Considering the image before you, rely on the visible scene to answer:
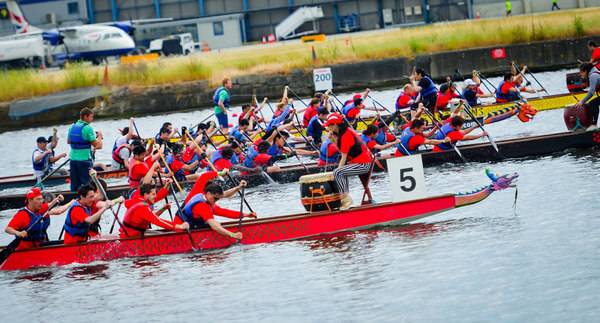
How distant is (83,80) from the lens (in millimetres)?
40219

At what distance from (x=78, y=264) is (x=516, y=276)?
635 cm

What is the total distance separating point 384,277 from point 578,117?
27.2 ft

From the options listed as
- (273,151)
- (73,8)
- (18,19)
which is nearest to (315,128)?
(273,151)

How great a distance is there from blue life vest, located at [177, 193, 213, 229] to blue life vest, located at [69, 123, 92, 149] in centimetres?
504

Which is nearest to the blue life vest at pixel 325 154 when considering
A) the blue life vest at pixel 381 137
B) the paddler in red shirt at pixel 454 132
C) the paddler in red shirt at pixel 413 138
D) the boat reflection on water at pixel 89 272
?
the paddler in red shirt at pixel 413 138

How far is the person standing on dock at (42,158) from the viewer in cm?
1966

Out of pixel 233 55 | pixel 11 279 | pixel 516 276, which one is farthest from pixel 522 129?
pixel 233 55

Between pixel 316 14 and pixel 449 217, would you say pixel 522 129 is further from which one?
pixel 316 14

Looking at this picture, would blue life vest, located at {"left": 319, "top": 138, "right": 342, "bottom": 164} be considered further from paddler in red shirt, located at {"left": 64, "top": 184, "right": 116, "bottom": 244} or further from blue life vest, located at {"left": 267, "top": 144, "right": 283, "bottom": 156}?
paddler in red shirt, located at {"left": 64, "top": 184, "right": 116, "bottom": 244}

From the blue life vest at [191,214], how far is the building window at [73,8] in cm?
5618

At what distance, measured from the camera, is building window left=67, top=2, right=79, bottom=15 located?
2554 inches

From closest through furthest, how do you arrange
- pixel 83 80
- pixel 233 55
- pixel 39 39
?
pixel 83 80 < pixel 233 55 < pixel 39 39

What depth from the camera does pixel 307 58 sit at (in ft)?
129

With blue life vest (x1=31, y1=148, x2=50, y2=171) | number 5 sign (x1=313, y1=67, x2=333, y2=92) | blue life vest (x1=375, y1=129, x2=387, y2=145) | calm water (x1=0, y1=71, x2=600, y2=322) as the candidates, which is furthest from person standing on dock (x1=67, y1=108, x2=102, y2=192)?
number 5 sign (x1=313, y1=67, x2=333, y2=92)
